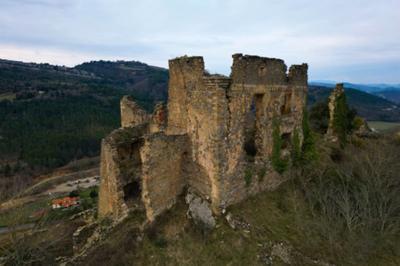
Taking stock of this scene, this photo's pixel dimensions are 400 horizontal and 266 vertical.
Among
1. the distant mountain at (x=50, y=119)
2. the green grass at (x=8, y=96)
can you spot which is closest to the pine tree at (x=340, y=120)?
→ the distant mountain at (x=50, y=119)

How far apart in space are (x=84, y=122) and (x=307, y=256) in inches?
3649

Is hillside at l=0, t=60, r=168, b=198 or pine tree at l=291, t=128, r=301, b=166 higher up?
pine tree at l=291, t=128, r=301, b=166

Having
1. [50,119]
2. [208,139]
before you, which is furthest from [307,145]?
[50,119]

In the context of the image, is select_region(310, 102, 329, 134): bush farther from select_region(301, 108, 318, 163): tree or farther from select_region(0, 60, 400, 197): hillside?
select_region(0, 60, 400, 197): hillside

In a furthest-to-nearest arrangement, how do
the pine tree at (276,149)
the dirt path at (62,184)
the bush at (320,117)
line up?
the dirt path at (62,184)
the bush at (320,117)
the pine tree at (276,149)

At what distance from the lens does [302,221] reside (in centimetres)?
1453

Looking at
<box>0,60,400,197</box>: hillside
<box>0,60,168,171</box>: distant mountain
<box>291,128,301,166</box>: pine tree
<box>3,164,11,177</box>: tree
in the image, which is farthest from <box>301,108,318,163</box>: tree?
<box>0,60,168,171</box>: distant mountain

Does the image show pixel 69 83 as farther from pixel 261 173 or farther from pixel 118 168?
pixel 261 173

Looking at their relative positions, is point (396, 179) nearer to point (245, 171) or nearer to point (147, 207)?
point (245, 171)

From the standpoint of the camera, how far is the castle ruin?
43.9 feet

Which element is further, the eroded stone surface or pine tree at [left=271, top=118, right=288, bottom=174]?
pine tree at [left=271, top=118, right=288, bottom=174]

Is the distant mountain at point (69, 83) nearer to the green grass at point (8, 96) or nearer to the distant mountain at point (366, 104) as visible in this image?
the green grass at point (8, 96)

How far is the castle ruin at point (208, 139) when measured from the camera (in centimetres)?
1338

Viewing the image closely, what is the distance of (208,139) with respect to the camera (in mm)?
13445
